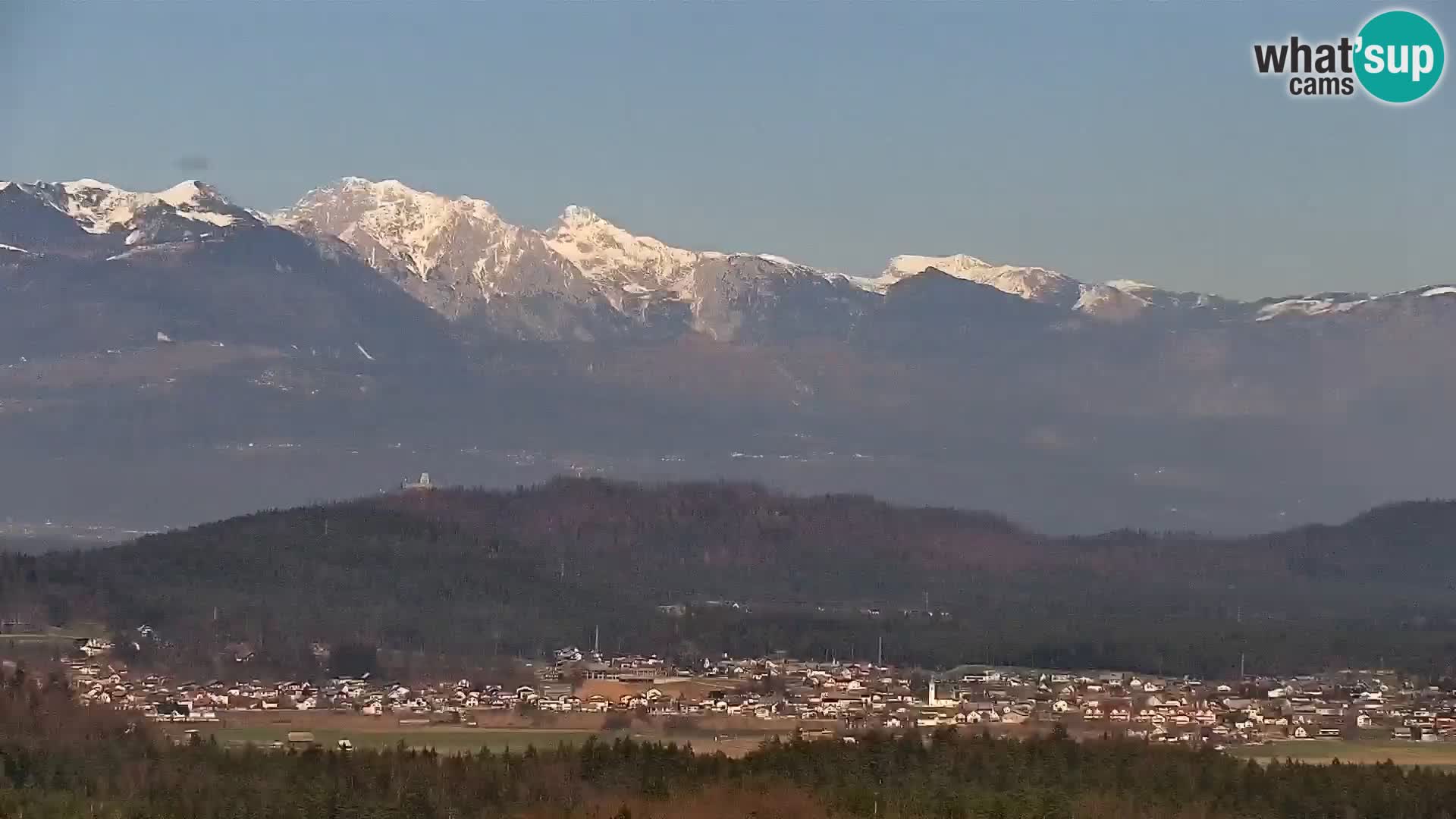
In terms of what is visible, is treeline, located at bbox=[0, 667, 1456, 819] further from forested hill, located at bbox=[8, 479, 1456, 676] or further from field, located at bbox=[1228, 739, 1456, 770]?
forested hill, located at bbox=[8, 479, 1456, 676]

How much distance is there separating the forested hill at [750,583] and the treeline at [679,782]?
2947cm

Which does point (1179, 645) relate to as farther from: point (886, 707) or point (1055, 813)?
point (1055, 813)

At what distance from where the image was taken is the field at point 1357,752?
71.2 meters

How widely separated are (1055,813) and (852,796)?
500 centimetres

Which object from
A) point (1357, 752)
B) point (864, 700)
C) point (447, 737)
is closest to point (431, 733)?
point (447, 737)

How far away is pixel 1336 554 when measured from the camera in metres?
153

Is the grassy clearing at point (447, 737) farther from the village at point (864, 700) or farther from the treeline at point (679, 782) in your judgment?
the treeline at point (679, 782)

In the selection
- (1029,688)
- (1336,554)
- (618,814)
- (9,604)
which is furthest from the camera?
(1336,554)

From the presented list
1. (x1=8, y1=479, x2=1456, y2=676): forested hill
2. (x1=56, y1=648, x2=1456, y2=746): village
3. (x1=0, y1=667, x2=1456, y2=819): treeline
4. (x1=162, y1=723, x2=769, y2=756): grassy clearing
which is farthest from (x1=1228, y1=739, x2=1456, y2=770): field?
(x1=8, y1=479, x2=1456, y2=676): forested hill

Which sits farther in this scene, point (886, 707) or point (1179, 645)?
point (1179, 645)

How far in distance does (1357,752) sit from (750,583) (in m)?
67.3

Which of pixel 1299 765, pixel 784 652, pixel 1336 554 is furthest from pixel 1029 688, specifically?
pixel 1336 554

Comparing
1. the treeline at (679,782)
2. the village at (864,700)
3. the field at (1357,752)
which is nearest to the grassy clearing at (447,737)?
the village at (864,700)

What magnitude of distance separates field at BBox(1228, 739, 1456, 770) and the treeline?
8.31ft
